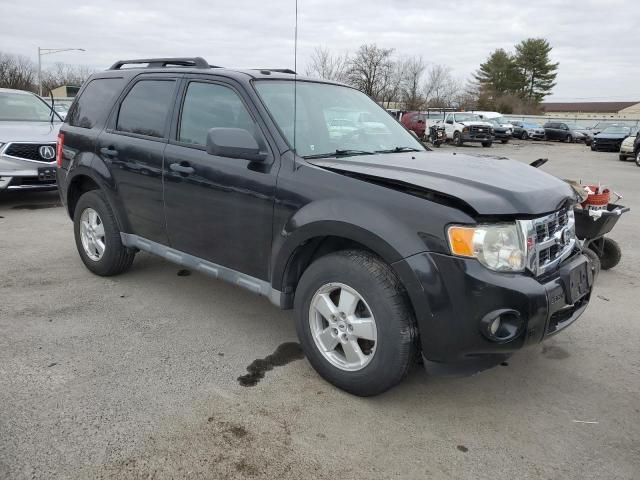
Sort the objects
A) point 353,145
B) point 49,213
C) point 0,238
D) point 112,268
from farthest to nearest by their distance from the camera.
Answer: point 49,213
point 0,238
point 112,268
point 353,145

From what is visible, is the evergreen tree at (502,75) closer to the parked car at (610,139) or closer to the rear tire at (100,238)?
the parked car at (610,139)

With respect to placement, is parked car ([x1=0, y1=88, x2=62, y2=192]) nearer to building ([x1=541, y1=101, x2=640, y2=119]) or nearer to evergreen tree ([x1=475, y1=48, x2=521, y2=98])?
evergreen tree ([x1=475, y1=48, x2=521, y2=98])

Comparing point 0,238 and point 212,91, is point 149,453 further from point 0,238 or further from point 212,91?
point 0,238

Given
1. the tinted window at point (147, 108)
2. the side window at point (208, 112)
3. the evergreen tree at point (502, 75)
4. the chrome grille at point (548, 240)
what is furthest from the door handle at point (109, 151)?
the evergreen tree at point (502, 75)

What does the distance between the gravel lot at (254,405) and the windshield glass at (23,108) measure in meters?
5.67

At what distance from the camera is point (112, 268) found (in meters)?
4.88

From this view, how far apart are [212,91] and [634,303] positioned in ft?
13.4

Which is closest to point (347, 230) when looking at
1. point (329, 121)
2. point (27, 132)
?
point (329, 121)

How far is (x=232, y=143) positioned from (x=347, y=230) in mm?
917

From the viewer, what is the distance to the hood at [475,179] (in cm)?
268

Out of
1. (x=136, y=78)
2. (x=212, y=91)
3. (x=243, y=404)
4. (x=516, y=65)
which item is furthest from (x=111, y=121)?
(x=516, y=65)

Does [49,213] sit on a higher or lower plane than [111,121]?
lower

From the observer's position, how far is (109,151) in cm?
449

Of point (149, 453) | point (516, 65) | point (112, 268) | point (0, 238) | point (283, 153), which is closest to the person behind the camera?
point (149, 453)
